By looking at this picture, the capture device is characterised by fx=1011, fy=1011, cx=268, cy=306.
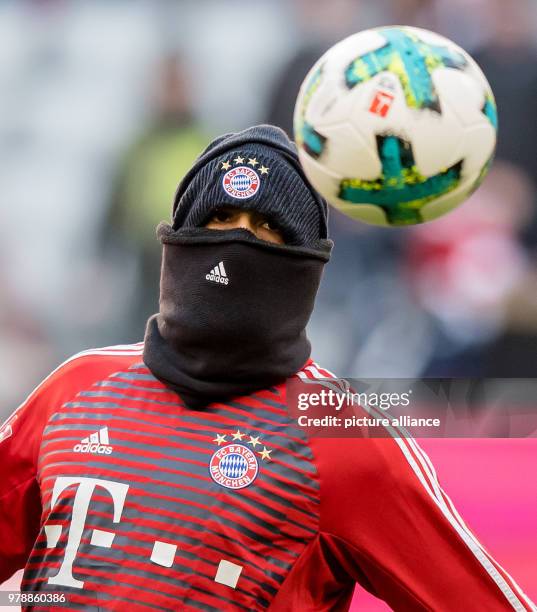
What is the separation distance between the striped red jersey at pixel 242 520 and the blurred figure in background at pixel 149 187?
287 cm

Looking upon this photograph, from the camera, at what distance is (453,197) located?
7.03 feet

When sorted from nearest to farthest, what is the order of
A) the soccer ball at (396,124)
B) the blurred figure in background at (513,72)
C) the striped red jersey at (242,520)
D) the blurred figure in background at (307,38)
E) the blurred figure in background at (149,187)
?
the soccer ball at (396,124), the striped red jersey at (242,520), the blurred figure in background at (513,72), the blurred figure in background at (149,187), the blurred figure in background at (307,38)

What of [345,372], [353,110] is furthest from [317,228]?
[345,372]

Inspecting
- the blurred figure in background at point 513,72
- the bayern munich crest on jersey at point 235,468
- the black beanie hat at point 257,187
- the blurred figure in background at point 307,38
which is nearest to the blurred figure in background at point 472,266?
the blurred figure in background at point 513,72

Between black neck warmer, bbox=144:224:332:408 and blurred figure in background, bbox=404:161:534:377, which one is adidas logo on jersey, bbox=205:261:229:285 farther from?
blurred figure in background, bbox=404:161:534:377

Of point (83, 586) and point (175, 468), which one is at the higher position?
point (175, 468)

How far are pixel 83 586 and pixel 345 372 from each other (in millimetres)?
2960

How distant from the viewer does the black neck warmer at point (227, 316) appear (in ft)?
7.77

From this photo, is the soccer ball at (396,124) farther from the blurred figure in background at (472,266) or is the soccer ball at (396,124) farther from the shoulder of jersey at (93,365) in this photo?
the blurred figure in background at (472,266)

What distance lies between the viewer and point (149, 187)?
18.0 feet

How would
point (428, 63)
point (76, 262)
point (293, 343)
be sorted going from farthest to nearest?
1. point (76, 262)
2. point (293, 343)
3. point (428, 63)

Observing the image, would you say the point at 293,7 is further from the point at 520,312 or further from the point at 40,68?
the point at 520,312

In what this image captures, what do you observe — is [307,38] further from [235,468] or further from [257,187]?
[235,468]

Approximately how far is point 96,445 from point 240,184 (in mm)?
697
